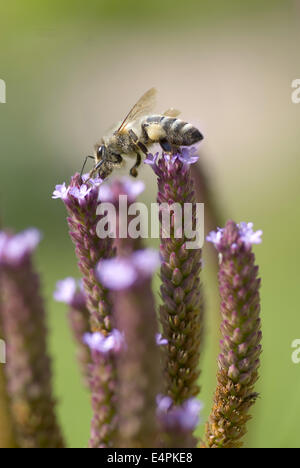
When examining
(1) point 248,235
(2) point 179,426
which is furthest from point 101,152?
(2) point 179,426

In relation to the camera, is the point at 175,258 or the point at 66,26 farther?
the point at 66,26

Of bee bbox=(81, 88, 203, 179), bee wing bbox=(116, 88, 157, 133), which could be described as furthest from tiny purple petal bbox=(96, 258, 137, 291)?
bee wing bbox=(116, 88, 157, 133)

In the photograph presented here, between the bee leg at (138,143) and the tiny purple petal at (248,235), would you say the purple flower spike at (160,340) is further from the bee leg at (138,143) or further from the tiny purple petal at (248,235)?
the bee leg at (138,143)

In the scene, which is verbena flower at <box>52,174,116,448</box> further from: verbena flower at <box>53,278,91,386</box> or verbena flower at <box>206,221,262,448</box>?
verbena flower at <box>206,221,262,448</box>

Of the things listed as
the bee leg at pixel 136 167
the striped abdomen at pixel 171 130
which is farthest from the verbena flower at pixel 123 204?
the bee leg at pixel 136 167

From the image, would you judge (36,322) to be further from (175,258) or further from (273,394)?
(273,394)
